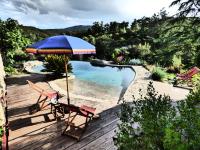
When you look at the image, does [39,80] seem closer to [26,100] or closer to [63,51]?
[26,100]

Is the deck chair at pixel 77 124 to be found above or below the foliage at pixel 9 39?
below

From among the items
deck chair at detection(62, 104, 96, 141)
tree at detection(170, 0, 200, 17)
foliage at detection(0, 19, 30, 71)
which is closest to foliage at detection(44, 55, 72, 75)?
foliage at detection(0, 19, 30, 71)

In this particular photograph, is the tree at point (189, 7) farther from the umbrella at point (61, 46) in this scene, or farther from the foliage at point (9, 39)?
the foliage at point (9, 39)

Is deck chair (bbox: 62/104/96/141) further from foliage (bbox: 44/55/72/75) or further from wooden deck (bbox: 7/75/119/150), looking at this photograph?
foliage (bbox: 44/55/72/75)

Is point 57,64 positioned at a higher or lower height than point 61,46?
lower

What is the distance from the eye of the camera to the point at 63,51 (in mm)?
7082

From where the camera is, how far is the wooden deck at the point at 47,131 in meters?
5.69

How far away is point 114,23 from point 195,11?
4071 cm

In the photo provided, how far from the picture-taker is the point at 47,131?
650 centimetres

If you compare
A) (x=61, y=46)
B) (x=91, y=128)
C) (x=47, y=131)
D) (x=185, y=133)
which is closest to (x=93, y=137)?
(x=91, y=128)

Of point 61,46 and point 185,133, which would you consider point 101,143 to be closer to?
point 185,133

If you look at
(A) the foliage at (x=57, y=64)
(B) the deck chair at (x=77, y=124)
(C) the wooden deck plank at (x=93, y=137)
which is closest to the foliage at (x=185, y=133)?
(C) the wooden deck plank at (x=93, y=137)

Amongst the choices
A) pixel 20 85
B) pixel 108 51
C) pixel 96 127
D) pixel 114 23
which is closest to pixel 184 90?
pixel 96 127

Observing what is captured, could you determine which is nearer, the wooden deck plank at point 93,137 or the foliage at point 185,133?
the foliage at point 185,133
